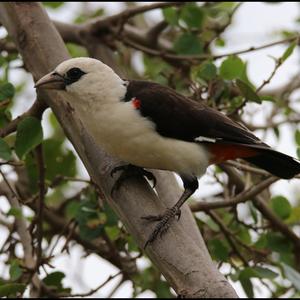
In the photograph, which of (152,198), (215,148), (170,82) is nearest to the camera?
(152,198)

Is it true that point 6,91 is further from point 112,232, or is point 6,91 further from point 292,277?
point 292,277

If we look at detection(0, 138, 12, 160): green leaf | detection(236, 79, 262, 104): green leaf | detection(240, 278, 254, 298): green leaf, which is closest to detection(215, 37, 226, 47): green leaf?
detection(236, 79, 262, 104): green leaf

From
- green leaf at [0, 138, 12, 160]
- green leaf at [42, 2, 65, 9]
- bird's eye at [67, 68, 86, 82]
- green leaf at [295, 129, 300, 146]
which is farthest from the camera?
green leaf at [42, 2, 65, 9]

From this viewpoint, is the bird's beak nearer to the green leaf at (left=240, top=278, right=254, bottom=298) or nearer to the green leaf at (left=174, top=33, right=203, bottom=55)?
the green leaf at (left=240, top=278, right=254, bottom=298)

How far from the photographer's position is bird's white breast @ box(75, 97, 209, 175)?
301 cm

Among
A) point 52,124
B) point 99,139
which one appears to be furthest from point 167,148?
point 52,124

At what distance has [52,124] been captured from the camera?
Result: 201 inches

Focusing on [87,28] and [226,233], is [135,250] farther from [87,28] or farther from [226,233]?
[87,28]

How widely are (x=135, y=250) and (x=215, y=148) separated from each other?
69 centimetres

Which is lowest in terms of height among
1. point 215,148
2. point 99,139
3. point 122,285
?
point 122,285

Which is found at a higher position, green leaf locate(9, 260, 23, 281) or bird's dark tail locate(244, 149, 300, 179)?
bird's dark tail locate(244, 149, 300, 179)

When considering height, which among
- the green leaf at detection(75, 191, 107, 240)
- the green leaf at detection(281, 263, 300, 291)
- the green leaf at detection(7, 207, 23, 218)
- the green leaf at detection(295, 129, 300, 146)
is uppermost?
the green leaf at detection(295, 129, 300, 146)

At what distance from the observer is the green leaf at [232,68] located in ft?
12.0

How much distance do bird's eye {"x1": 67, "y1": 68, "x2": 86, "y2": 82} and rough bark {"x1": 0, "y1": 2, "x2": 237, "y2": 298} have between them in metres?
0.11
